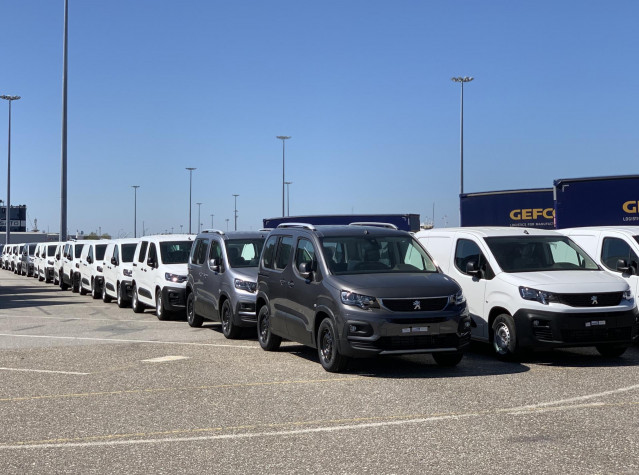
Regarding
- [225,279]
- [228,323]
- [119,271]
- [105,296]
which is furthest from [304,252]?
[105,296]

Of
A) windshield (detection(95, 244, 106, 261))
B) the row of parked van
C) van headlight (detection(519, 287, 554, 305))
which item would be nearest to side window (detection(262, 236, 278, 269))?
the row of parked van

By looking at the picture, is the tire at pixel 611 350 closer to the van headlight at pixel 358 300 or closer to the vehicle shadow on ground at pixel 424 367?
the vehicle shadow on ground at pixel 424 367

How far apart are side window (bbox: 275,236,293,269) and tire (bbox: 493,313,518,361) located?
2900 millimetres

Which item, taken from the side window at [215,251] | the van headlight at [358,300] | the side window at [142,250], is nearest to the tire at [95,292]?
the side window at [142,250]

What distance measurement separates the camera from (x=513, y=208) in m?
22.8

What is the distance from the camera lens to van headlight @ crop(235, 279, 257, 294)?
1403 centimetres

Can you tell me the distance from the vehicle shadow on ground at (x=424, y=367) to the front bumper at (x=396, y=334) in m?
0.36

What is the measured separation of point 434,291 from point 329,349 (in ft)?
4.70

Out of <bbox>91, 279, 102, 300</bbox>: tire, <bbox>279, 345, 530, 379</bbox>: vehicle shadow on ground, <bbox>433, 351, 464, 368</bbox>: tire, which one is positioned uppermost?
<bbox>433, 351, 464, 368</bbox>: tire

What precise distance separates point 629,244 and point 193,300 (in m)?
7.79

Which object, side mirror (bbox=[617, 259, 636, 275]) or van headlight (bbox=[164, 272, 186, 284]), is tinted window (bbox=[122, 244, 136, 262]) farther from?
side mirror (bbox=[617, 259, 636, 275])

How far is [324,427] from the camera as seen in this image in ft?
24.3

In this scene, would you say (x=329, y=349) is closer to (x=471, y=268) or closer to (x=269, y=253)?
(x=471, y=268)

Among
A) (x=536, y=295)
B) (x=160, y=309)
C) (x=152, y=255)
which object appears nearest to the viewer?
(x=536, y=295)
